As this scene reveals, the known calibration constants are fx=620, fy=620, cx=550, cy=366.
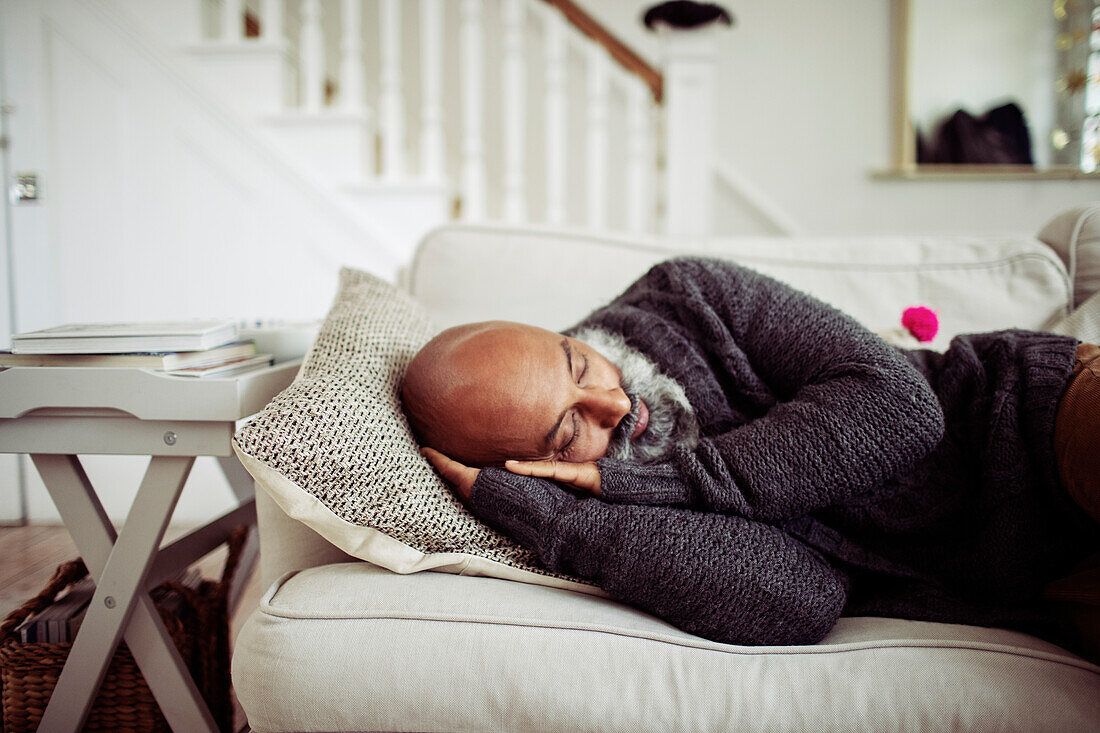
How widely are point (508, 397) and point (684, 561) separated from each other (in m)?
0.32

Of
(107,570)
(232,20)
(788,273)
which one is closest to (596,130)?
(788,273)

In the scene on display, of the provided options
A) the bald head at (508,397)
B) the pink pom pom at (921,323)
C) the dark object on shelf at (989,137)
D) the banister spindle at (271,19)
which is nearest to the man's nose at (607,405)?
the bald head at (508,397)

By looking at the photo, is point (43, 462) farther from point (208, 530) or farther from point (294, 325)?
point (294, 325)

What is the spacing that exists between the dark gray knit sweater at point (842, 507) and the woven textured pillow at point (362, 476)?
0.05m

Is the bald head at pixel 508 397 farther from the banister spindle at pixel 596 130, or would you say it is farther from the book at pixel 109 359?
the banister spindle at pixel 596 130

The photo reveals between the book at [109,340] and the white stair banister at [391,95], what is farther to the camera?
the white stair banister at [391,95]

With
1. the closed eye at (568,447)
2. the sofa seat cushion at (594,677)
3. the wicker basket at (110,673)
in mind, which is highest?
the closed eye at (568,447)

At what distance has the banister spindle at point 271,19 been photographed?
7.07 feet

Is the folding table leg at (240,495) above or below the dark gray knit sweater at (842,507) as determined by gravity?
below

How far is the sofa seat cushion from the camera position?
696 mm

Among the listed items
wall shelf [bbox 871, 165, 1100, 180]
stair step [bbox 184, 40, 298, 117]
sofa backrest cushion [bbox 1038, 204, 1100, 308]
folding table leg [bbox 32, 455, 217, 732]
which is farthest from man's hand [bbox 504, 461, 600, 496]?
wall shelf [bbox 871, 165, 1100, 180]

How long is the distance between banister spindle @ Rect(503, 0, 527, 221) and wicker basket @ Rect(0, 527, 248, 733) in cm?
164

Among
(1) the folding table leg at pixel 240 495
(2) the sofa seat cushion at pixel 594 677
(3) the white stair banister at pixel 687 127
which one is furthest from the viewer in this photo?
(3) the white stair banister at pixel 687 127

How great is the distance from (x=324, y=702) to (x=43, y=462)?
638 mm
